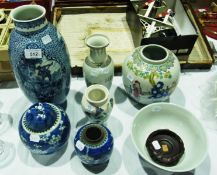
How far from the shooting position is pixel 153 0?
1201 millimetres

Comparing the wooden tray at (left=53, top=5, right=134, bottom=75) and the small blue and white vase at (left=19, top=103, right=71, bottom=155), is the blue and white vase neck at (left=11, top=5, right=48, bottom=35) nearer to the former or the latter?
the small blue and white vase at (left=19, top=103, right=71, bottom=155)

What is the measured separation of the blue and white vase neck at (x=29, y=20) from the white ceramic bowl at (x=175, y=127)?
377 mm

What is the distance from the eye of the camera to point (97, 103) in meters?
0.80

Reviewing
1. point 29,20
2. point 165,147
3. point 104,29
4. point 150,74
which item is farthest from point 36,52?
point 104,29

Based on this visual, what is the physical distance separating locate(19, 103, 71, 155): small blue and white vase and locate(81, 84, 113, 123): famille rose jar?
8 cm

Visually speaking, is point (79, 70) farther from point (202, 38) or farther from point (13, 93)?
point (202, 38)

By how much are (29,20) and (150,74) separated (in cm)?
37

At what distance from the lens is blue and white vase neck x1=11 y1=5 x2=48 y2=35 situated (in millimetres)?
724

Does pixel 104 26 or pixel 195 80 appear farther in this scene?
pixel 104 26

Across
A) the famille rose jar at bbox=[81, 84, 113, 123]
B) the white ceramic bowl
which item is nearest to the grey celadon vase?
the famille rose jar at bbox=[81, 84, 113, 123]

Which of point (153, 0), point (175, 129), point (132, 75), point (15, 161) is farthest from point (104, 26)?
point (15, 161)

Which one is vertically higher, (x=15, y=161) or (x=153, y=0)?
(x=153, y=0)

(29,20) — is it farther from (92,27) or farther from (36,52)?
(92,27)

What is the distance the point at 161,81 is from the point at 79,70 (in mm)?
344
